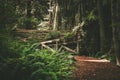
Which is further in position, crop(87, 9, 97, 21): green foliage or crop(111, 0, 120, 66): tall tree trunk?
crop(87, 9, 97, 21): green foliage

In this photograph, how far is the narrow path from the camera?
11672 mm

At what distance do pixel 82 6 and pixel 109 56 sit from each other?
4632 millimetres

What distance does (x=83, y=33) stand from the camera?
66.9 ft

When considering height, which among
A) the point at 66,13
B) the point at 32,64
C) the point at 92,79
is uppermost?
the point at 66,13

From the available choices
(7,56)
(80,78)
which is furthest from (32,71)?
(80,78)

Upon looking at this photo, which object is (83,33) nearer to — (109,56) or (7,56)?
(109,56)

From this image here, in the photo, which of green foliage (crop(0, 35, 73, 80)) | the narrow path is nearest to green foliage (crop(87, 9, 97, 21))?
the narrow path

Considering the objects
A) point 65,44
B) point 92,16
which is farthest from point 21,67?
point 65,44

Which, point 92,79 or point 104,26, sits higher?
point 104,26

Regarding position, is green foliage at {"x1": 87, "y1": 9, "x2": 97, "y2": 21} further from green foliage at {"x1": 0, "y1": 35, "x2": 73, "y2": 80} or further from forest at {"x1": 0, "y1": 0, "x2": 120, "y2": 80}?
green foliage at {"x1": 0, "y1": 35, "x2": 73, "y2": 80}

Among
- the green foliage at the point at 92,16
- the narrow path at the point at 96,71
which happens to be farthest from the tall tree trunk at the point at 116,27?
A: the green foliage at the point at 92,16

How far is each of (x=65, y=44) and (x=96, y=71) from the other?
Answer: 7.99m

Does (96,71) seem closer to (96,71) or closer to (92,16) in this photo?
(96,71)

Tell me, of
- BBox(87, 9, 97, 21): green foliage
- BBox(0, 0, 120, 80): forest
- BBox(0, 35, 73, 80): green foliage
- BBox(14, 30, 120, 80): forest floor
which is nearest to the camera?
BBox(0, 35, 73, 80): green foliage
